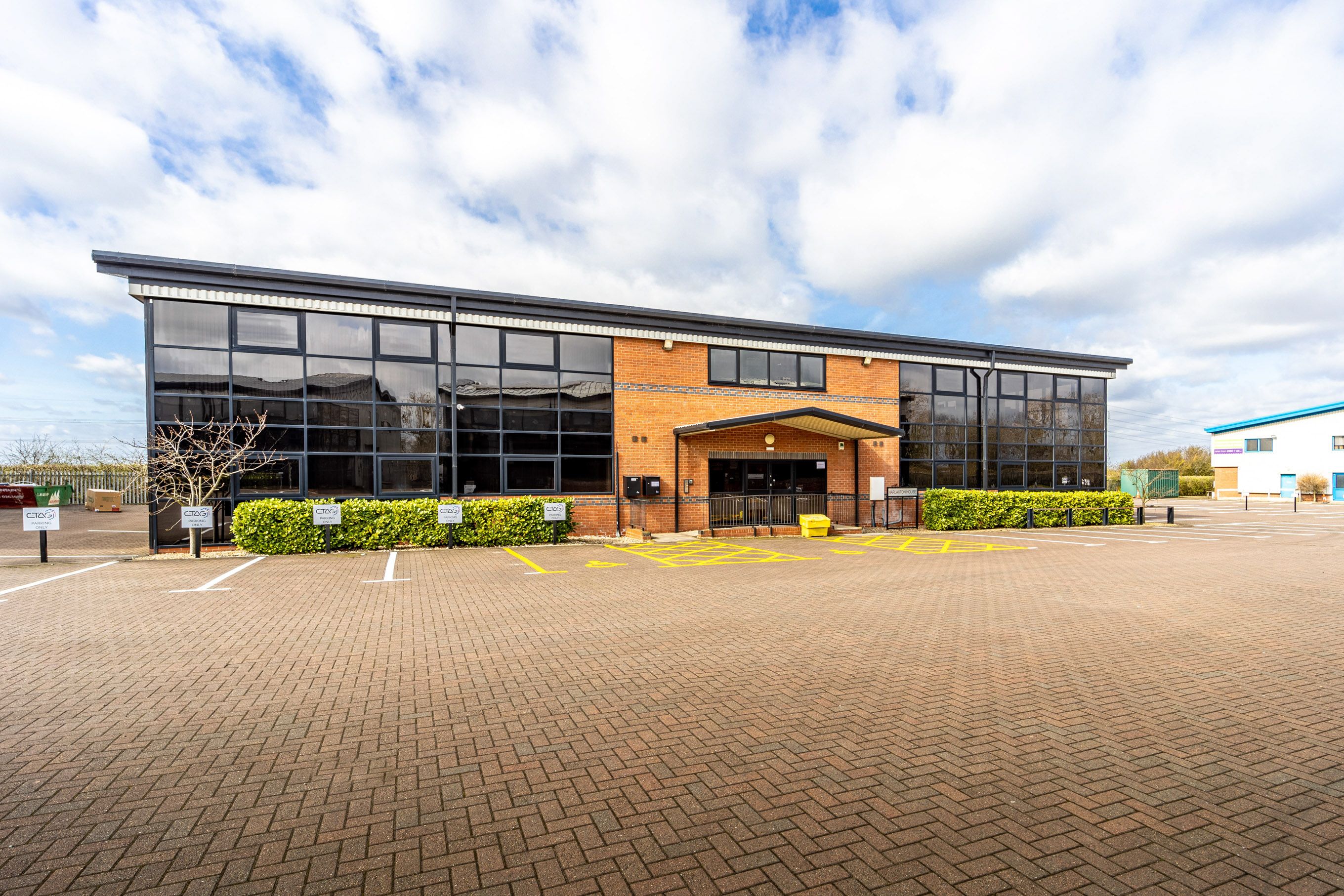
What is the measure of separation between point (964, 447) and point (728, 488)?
1042 centimetres

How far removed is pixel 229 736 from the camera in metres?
4.50

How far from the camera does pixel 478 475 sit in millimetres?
17859

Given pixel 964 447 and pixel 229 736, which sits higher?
pixel 964 447

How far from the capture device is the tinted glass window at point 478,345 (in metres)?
17.8

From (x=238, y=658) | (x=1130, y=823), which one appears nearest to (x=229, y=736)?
(x=238, y=658)

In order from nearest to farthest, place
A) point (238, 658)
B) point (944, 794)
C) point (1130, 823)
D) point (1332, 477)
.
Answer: point (1130, 823) < point (944, 794) < point (238, 658) < point (1332, 477)

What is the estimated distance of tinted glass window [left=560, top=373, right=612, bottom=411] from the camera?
62.0ft

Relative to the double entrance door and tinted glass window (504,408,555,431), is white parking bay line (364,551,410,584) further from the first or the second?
the double entrance door

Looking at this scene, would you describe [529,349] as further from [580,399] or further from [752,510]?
[752,510]

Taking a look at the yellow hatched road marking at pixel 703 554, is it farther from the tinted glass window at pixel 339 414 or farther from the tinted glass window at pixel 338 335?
the tinted glass window at pixel 338 335

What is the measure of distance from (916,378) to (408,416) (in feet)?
59.7

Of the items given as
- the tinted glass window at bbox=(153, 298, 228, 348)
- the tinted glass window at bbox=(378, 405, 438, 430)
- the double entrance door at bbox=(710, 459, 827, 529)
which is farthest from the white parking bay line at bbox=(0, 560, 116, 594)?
the double entrance door at bbox=(710, 459, 827, 529)

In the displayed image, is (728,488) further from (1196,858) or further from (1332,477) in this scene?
(1332,477)

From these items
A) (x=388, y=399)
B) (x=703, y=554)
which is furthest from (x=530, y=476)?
(x=703, y=554)
